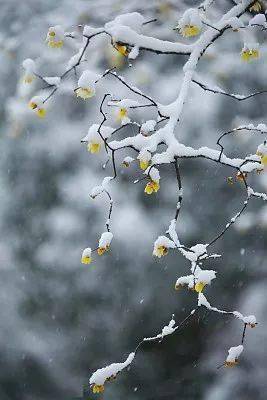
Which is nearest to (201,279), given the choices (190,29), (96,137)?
(96,137)

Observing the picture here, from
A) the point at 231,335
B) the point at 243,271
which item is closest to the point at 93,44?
the point at 243,271

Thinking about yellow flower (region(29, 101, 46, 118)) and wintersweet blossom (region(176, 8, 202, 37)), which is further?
yellow flower (region(29, 101, 46, 118))

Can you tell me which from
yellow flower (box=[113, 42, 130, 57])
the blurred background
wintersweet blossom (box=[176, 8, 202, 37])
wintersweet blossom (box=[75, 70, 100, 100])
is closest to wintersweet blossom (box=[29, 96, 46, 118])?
wintersweet blossom (box=[75, 70, 100, 100])

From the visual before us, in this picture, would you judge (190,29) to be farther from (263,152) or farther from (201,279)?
(201,279)

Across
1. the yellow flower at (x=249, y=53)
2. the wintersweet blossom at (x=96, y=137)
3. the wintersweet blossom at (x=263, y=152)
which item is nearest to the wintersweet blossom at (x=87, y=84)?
the wintersweet blossom at (x=96, y=137)

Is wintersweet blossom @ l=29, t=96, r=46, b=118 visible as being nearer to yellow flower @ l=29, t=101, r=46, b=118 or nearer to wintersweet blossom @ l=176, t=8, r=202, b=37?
yellow flower @ l=29, t=101, r=46, b=118

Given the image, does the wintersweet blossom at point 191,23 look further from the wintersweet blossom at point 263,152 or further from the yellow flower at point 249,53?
the wintersweet blossom at point 263,152
